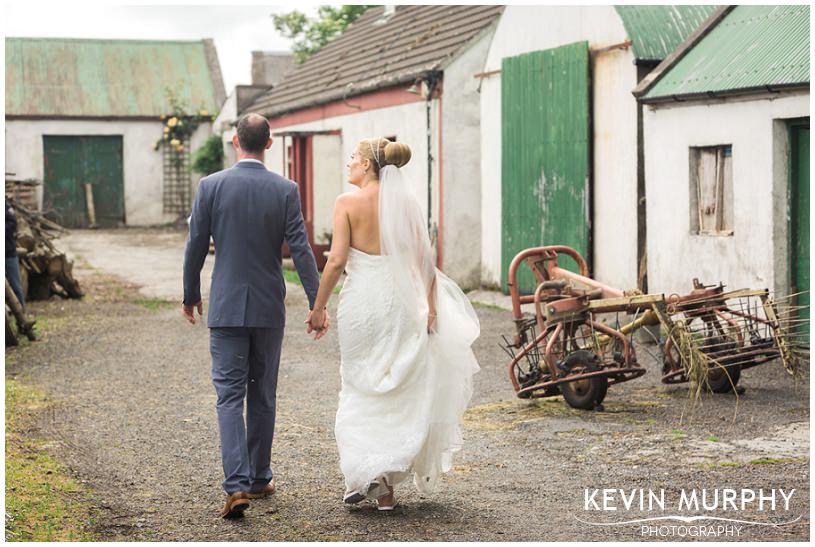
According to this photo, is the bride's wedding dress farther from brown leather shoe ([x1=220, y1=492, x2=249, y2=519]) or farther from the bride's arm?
brown leather shoe ([x1=220, y1=492, x2=249, y2=519])

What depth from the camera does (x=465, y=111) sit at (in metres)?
17.5

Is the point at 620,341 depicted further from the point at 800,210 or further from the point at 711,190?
the point at 711,190

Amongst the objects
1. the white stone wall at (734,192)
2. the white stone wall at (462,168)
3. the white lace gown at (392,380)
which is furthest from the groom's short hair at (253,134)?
the white stone wall at (462,168)

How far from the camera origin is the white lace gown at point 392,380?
19.5 ft

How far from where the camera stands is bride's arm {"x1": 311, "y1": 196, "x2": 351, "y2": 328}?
19.6ft

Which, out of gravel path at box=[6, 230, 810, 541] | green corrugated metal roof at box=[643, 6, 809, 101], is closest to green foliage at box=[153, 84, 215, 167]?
gravel path at box=[6, 230, 810, 541]

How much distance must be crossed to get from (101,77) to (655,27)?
26.7 meters

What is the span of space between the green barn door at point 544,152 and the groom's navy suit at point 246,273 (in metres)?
8.66

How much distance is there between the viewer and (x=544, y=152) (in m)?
15.3

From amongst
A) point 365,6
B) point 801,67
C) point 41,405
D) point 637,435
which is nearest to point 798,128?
point 801,67

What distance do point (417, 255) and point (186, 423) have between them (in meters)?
2.96

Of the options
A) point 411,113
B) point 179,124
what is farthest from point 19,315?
point 179,124

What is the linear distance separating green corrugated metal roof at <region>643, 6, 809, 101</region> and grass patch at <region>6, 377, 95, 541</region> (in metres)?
Result: 6.92

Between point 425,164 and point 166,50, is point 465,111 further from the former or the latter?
point 166,50
